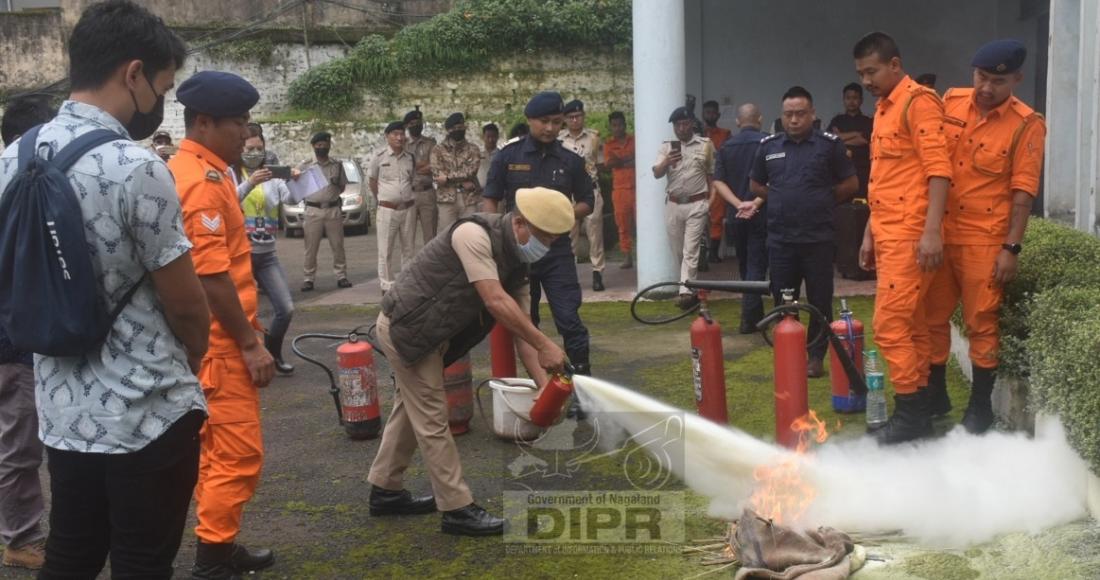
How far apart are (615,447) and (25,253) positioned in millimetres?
3903

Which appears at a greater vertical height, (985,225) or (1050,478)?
(985,225)

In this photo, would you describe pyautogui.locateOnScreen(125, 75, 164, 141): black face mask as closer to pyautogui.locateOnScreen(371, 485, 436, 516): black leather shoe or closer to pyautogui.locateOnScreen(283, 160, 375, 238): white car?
pyautogui.locateOnScreen(371, 485, 436, 516): black leather shoe

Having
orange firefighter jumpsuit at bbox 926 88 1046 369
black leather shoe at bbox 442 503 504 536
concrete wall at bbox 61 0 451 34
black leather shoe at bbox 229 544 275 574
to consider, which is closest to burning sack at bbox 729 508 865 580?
black leather shoe at bbox 442 503 504 536

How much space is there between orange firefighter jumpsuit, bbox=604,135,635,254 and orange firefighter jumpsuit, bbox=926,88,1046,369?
27.1 feet

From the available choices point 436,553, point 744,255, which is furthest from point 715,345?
point 744,255

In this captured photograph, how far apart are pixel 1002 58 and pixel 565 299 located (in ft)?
10.2

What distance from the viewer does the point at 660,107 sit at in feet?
36.2

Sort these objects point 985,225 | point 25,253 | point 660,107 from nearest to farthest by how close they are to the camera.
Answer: point 25,253 → point 985,225 → point 660,107

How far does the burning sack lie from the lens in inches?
166

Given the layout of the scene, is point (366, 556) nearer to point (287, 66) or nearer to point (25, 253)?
point (25, 253)

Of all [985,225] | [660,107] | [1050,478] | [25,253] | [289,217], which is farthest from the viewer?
[289,217]

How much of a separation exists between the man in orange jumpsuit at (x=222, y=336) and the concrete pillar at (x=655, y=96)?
7.02 meters

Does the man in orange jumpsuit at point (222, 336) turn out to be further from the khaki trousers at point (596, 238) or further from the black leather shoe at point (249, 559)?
the khaki trousers at point (596, 238)

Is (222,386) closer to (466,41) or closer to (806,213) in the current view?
(806,213)
